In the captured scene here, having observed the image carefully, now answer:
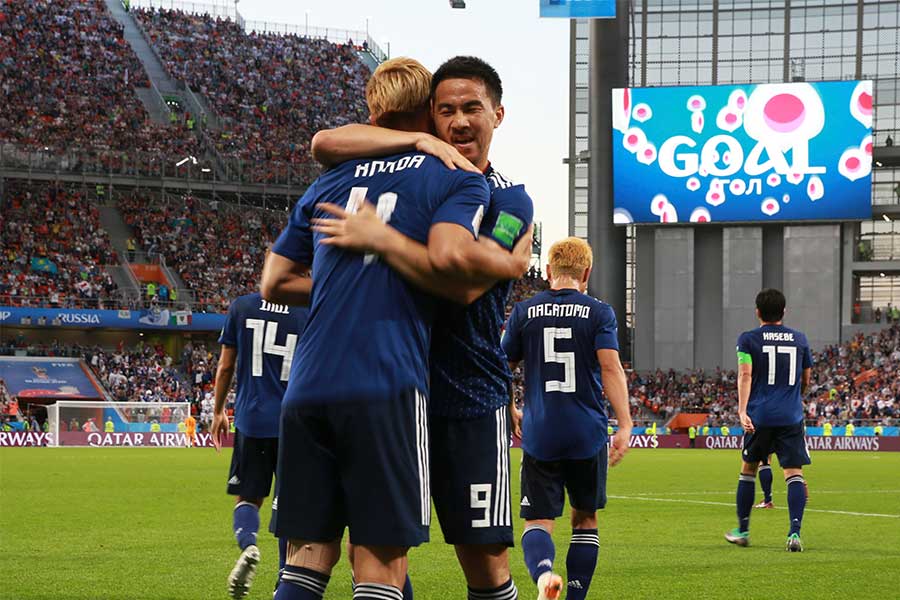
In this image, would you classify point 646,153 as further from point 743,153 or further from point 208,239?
point 208,239

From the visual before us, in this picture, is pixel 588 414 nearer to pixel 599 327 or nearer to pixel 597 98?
pixel 599 327

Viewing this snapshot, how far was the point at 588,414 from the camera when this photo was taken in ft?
24.0

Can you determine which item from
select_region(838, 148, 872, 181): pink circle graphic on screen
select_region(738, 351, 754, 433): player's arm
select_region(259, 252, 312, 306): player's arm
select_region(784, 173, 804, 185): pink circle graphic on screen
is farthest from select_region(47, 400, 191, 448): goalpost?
select_region(259, 252, 312, 306): player's arm

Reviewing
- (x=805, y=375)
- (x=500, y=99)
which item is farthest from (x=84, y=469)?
(x=500, y=99)

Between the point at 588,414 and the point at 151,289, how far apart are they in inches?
1934

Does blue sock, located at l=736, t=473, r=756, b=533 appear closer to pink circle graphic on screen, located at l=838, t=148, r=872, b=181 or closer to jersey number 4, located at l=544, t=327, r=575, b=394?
jersey number 4, located at l=544, t=327, r=575, b=394

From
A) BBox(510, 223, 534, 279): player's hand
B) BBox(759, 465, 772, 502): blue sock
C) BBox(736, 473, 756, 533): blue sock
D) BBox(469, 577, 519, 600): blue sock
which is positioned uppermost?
BBox(510, 223, 534, 279): player's hand

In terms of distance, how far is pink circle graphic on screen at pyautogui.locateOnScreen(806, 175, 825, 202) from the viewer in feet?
179

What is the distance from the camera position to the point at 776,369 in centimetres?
1129

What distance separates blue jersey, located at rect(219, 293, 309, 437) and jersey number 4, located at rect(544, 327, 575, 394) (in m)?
1.92

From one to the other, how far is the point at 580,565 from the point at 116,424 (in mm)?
37639

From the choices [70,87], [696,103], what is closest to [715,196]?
[696,103]

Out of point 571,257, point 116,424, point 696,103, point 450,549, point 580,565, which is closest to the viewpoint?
point 580,565

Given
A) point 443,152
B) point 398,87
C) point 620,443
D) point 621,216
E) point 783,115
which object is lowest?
point 620,443
